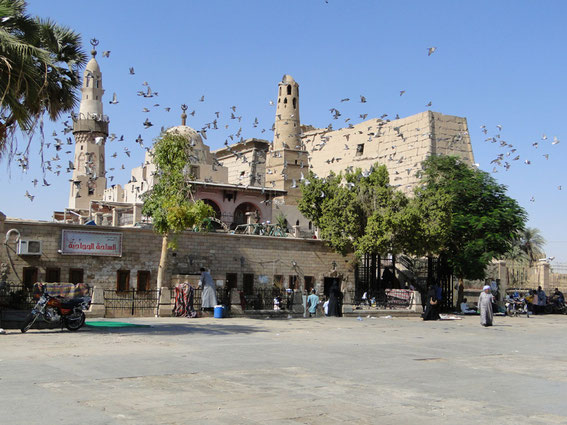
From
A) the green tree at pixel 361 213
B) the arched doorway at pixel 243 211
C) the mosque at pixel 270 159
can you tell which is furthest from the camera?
the arched doorway at pixel 243 211

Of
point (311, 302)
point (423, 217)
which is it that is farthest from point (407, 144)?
point (311, 302)

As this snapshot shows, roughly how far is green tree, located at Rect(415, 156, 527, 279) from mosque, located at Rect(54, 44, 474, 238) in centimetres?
1094

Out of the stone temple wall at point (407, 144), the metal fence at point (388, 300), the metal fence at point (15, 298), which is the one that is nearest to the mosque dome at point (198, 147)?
the stone temple wall at point (407, 144)

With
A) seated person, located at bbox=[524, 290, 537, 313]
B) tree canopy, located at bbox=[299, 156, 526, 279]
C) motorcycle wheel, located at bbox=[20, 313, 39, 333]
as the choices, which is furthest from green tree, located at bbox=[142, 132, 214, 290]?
seated person, located at bbox=[524, 290, 537, 313]

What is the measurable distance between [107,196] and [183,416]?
56.7 meters

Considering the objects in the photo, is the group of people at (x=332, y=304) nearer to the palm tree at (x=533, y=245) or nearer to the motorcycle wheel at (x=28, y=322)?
the motorcycle wheel at (x=28, y=322)

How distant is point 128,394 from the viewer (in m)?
7.93

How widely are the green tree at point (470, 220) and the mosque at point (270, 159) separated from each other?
1094cm

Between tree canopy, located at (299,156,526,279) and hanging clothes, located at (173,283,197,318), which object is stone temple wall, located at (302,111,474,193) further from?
hanging clothes, located at (173,283,197,318)

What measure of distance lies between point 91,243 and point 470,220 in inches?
740

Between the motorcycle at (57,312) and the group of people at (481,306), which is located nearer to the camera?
the motorcycle at (57,312)

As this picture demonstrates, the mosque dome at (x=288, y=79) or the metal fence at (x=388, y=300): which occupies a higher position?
the mosque dome at (x=288, y=79)

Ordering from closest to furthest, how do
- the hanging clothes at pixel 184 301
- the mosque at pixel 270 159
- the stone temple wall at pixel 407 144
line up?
the hanging clothes at pixel 184 301 < the mosque at pixel 270 159 < the stone temple wall at pixel 407 144

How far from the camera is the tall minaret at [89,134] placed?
60.9m
